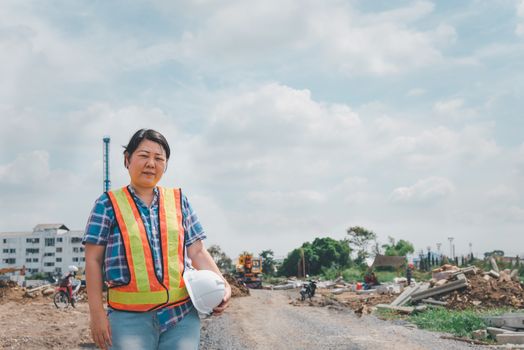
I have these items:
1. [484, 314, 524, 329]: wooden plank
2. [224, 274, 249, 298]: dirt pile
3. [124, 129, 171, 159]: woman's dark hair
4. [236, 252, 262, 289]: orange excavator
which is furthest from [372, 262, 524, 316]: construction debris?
[236, 252, 262, 289]: orange excavator

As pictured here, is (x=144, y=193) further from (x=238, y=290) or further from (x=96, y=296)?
(x=238, y=290)

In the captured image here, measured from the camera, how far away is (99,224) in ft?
8.20

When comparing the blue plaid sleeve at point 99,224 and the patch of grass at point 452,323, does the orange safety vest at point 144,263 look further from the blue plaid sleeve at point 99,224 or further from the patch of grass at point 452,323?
the patch of grass at point 452,323

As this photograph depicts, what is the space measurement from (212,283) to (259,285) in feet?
107

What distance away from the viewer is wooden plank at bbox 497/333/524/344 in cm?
980

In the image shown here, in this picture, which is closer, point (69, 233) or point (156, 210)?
point (156, 210)

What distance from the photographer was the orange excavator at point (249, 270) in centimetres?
3403

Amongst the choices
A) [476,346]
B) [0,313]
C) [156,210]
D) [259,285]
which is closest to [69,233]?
[259,285]

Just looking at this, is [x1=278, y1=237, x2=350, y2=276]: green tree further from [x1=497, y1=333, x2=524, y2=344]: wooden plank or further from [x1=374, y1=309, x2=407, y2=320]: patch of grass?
[x1=497, y1=333, x2=524, y2=344]: wooden plank

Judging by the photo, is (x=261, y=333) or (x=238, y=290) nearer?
(x=261, y=333)

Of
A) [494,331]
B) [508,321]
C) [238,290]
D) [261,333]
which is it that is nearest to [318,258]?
[238,290]

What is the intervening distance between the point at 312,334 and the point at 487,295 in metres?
7.86

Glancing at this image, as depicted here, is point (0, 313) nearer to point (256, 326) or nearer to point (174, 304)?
point (256, 326)

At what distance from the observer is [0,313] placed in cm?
1491
